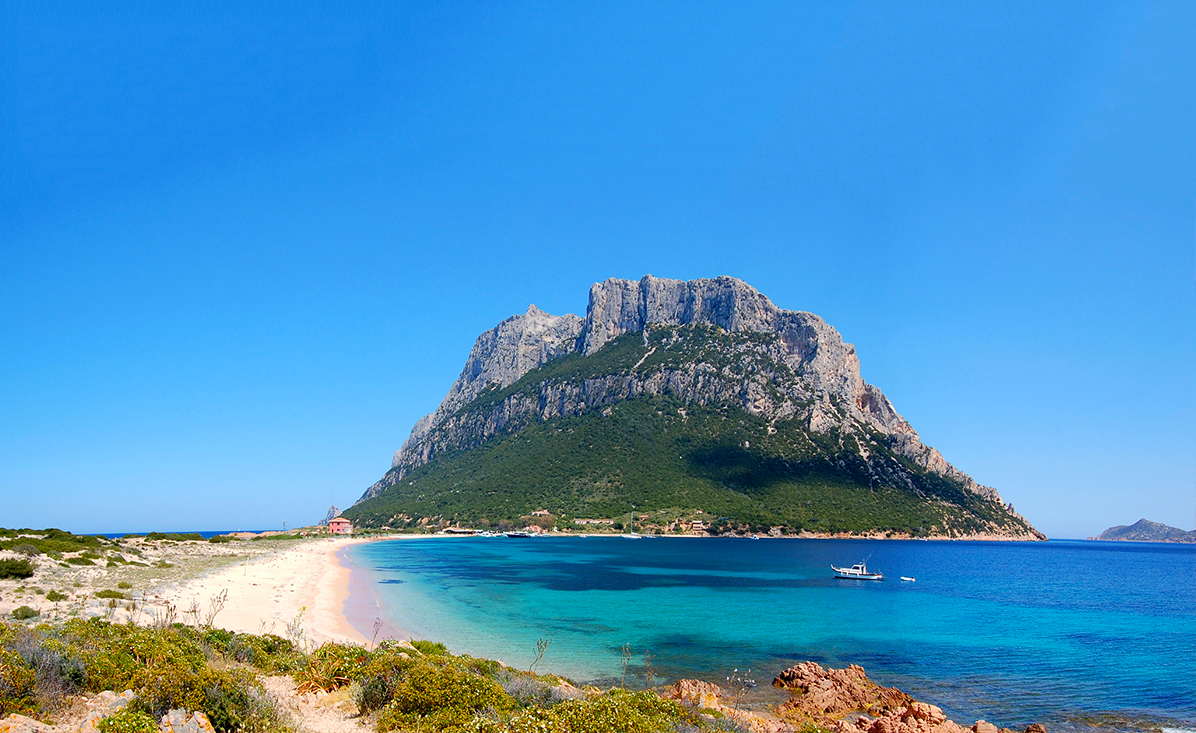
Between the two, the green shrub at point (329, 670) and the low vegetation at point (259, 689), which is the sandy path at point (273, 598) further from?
the low vegetation at point (259, 689)

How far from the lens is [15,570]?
84.8 ft

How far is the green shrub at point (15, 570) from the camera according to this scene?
25422mm

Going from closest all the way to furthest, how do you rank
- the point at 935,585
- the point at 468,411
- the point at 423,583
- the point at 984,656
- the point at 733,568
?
the point at 984,656 < the point at 423,583 < the point at 935,585 < the point at 733,568 < the point at 468,411

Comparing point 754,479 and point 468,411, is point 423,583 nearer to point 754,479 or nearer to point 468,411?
point 754,479

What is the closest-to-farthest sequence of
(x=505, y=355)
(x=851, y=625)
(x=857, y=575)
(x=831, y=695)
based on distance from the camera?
(x=831, y=695) → (x=851, y=625) → (x=857, y=575) → (x=505, y=355)

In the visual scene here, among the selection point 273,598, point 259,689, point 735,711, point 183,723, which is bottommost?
point 273,598

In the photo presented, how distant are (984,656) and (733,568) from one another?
120 feet

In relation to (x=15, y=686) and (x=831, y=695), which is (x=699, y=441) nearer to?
(x=831, y=695)

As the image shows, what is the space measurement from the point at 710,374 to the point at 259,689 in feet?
384

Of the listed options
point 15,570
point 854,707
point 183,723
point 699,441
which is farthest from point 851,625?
point 699,441

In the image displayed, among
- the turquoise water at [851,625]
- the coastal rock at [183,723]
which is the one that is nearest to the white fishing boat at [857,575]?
the turquoise water at [851,625]

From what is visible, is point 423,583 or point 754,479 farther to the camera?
point 754,479

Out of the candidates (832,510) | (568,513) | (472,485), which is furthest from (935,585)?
(472,485)

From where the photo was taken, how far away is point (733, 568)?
6141 centimetres
